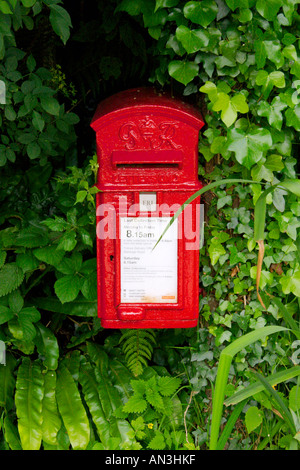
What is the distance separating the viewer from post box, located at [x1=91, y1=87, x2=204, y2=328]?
8.06 ft

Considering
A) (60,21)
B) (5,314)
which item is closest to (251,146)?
(60,21)

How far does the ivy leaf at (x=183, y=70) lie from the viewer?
2496 millimetres

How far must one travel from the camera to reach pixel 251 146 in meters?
2.41

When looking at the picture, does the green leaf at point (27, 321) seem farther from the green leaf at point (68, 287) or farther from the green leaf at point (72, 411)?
the green leaf at point (72, 411)

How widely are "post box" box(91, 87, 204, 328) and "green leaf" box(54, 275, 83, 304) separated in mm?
184

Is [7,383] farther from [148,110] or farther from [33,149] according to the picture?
[148,110]

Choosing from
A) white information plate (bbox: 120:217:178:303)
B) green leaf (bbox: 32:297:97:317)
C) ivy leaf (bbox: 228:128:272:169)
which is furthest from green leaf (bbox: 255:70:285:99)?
green leaf (bbox: 32:297:97:317)

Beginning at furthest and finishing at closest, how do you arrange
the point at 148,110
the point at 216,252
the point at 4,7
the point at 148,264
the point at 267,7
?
the point at 216,252
the point at 148,264
the point at 148,110
the point at 267,7
the point at 4,7

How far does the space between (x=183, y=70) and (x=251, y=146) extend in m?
0.51

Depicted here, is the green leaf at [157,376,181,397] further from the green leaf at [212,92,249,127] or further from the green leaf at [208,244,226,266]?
the green leaf at [212,92,249,127]

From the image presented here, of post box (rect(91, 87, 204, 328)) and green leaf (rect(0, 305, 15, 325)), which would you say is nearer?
post box (rect(91, 87, 204, 328))

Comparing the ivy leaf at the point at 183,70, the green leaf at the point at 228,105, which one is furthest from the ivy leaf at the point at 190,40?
the green leaf at the point at 228,105

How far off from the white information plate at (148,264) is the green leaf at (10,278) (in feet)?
2.17

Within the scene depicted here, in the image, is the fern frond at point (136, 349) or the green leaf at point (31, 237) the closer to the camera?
the green leaf at point (31, 237)
